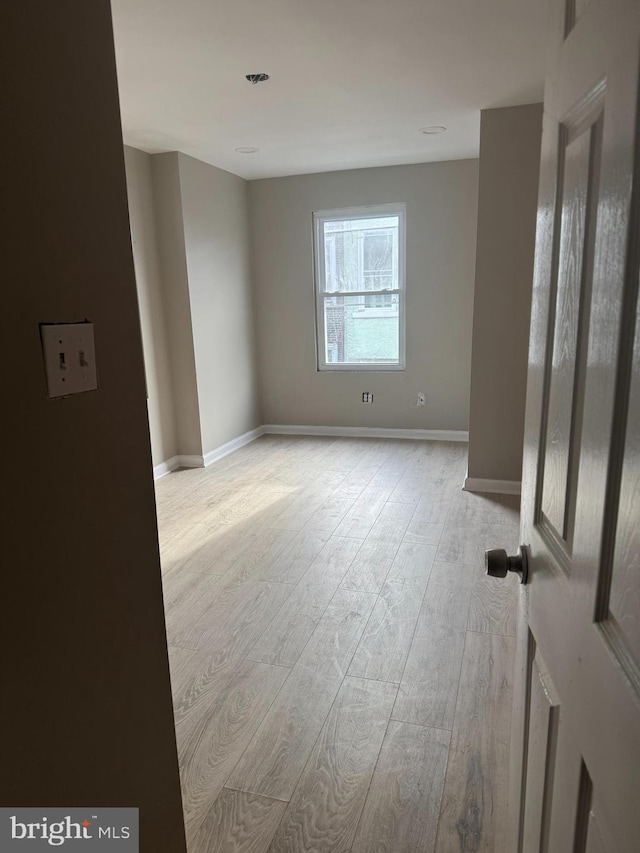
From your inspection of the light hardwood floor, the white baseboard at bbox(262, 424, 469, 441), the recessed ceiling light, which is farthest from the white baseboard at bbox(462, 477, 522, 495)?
the recessed ceiling light

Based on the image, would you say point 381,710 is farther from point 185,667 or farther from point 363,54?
Result: point 363,54

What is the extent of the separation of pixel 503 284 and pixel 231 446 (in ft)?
9.51

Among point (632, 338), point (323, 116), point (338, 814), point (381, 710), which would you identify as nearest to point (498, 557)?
point (632, 338)

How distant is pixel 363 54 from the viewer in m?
2.75

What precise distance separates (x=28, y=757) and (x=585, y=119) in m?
1.17

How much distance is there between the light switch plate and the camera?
86 centimetres

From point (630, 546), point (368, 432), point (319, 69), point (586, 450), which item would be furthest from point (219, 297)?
point (630, 546)

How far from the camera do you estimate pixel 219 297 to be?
5.18 metres

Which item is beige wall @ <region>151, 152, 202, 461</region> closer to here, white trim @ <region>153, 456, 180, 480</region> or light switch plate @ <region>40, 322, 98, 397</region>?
white trim @ <region>153, 456, 180, 480</region>

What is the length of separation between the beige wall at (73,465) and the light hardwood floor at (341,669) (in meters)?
0.59

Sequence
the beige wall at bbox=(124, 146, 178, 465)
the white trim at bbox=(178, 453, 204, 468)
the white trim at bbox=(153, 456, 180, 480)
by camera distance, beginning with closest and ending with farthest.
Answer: the beige wall at bbox=(124, 146, 178, 465) → the white trim at bbox=(153, 456, 180, 480) → the white trim at bbox=(178, 453, 204, 468)

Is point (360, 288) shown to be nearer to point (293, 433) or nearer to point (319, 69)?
point (293, 433)

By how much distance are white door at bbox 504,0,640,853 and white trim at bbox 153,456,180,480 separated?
411 cm

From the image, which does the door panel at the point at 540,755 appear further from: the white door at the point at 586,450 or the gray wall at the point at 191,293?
the gray wall at the point at 191,293
